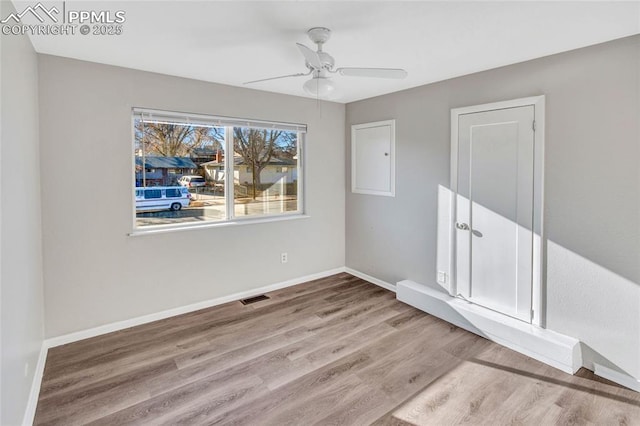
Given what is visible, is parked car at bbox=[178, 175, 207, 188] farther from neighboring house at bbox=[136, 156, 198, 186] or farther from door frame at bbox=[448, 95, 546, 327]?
door frame at bbox=[448, 95, 546, 327]

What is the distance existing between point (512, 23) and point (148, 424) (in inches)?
131

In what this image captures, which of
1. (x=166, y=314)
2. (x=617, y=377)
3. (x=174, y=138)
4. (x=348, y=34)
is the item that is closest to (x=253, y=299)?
(x=166, y=314)

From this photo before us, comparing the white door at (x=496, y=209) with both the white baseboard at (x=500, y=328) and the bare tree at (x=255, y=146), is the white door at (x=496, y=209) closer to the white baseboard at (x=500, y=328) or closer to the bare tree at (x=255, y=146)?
the white baseboard at (x=500, y=328)

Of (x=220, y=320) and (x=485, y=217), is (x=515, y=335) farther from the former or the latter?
(x=220, y=320)

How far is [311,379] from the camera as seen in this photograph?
2459 mm

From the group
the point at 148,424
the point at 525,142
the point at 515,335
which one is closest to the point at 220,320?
the point at 148,424

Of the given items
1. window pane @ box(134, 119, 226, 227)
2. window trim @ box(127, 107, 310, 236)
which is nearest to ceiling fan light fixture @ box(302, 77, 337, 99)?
window trim @ box(127, 107, 310, 236)

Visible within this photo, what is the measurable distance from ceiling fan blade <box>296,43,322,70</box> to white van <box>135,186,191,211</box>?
2.07 m

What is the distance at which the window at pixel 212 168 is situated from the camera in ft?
10.9

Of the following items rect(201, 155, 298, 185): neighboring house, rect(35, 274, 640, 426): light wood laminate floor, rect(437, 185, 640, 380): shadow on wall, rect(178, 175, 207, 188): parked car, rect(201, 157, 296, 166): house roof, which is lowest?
rect(35, 274, 640, 426): light wood laminate floor

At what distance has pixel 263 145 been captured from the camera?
4125mm

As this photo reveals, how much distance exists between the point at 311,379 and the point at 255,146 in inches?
105

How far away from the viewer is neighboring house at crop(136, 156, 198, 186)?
10.8ft

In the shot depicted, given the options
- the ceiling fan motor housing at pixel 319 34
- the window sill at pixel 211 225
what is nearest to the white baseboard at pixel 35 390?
the window sill at pixel 211 225
